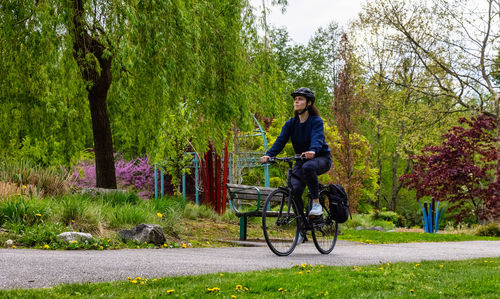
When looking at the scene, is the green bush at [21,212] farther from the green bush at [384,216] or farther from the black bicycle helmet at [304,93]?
the green bush at [384,216]

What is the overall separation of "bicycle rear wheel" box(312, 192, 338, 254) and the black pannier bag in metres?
0.11

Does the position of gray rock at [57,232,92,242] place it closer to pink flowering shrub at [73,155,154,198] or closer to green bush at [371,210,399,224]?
green bush at [371,210,399,224]

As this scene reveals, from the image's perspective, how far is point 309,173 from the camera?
6539mm

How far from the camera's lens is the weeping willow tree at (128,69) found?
8.13 metres

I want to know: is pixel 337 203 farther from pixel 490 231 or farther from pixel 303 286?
pixel 490 231

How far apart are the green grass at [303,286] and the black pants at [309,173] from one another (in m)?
1.25

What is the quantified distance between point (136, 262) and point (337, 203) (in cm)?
292

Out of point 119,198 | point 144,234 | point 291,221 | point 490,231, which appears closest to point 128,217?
point 144,234

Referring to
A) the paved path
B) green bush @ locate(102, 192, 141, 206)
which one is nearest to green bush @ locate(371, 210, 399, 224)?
green bush @ locate(102, 192, 141, 206)

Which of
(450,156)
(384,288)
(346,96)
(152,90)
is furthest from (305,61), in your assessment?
(384,288)

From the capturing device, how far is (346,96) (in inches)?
832

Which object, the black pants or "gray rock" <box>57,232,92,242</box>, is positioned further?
"gray rock" <box>57,232,92,242</box>

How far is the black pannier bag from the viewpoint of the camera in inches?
283

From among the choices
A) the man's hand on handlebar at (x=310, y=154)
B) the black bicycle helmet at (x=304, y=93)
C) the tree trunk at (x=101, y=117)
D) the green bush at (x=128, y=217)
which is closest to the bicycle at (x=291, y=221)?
the man's hand on handlebar at (x=310, y=154)
